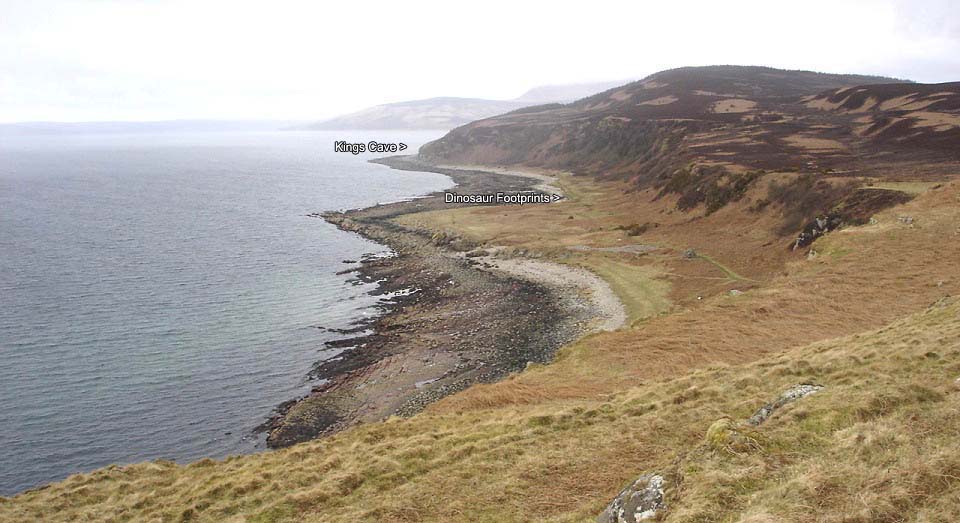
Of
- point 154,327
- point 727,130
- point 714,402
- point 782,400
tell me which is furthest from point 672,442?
point 727,130

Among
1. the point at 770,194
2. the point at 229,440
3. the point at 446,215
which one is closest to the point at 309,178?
the point at 446,215

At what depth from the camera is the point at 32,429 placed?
33.2m

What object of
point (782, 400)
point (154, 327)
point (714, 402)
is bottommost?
point (154, 327)

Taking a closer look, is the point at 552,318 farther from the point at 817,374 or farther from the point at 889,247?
the point at 817,374

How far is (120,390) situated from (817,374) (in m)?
39.0

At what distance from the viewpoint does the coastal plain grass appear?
1130 centimetres

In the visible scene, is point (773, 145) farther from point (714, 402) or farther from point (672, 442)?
point (672, 442)

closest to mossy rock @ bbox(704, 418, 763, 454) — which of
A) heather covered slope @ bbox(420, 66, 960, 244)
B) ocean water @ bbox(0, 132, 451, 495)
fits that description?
ocean water @ bbox(0, 132, 451, 495)

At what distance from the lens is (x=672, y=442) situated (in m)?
17.0

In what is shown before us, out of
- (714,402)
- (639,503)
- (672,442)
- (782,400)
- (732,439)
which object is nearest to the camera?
(639,503)

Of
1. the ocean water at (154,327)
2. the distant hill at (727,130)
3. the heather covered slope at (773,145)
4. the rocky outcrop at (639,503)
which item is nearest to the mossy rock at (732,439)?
the rocky outcrop at (639,503)

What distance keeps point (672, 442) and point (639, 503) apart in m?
5.52

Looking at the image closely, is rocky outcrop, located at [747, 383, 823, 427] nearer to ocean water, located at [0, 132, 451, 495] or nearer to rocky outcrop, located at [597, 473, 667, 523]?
rocky outcrop, located at [597, 473, 667, 523]

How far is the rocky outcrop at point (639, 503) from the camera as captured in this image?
1172 cm
